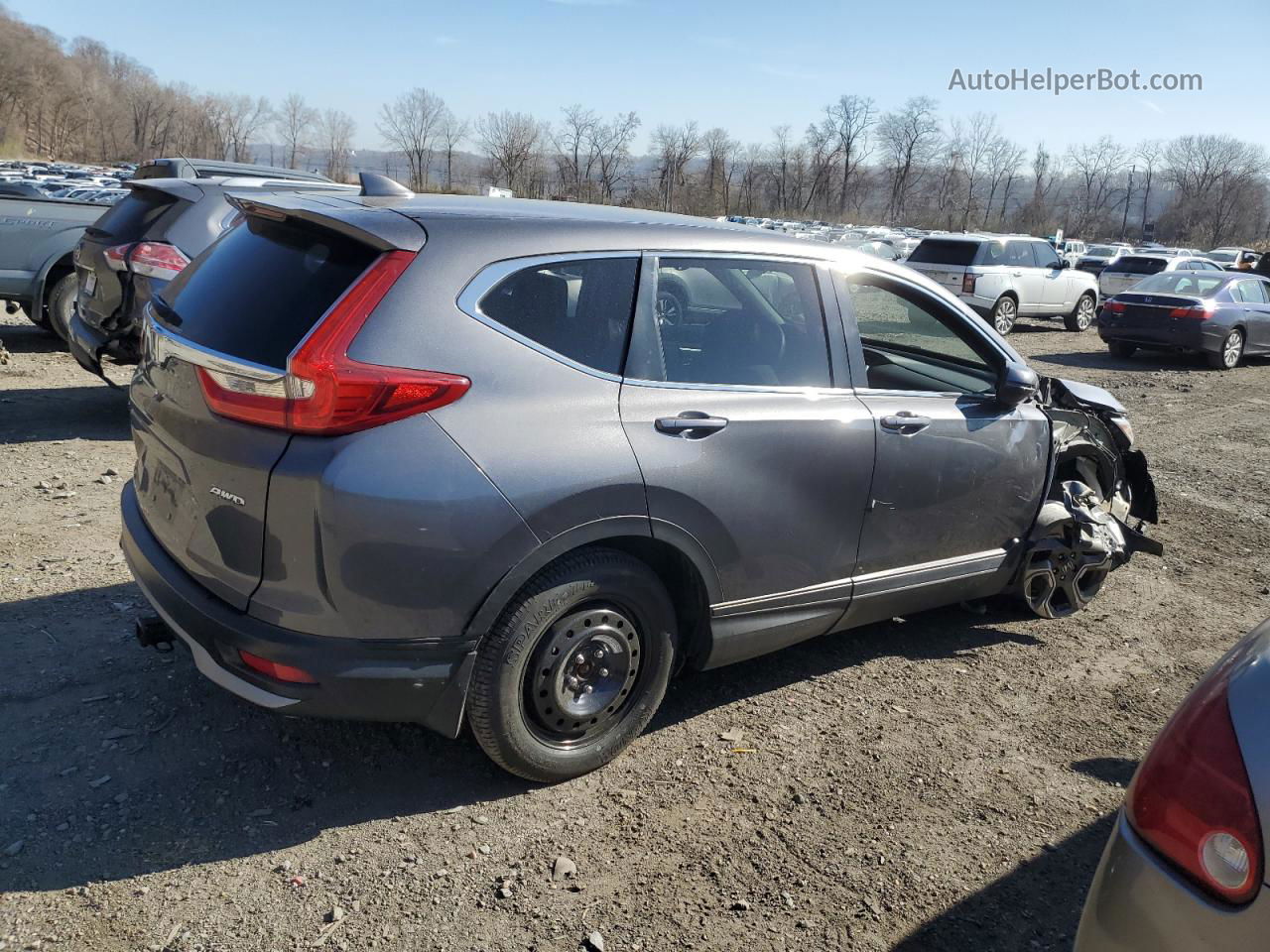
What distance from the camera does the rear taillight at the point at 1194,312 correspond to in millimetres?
15719

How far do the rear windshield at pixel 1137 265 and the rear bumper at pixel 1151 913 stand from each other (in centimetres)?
2675

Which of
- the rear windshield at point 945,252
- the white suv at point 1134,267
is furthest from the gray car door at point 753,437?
the white suv at point 1134,267

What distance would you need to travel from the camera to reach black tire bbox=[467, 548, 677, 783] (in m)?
3.09

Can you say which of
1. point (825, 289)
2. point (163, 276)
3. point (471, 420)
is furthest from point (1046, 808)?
point (163, 276)

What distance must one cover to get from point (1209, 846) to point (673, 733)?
224 cm

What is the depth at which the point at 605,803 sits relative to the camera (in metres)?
3.37

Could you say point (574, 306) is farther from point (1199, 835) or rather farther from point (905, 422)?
point (1199, 835)

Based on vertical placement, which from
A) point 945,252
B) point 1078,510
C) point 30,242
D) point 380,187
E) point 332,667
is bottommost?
point 332,667

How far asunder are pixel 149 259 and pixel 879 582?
5.40m

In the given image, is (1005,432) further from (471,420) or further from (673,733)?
(471,420)

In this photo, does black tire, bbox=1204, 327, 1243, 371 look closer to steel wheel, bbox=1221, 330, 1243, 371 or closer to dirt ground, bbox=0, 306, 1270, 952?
steel wheel, bbox=1221, 330, 1243, 371

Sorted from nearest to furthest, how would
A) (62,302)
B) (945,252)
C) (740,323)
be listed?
1. (740,323)
2. (62,302)
3. (945,252)

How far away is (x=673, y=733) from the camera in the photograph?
384 cm

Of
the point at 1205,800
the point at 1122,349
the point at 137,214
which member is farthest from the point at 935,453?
the point at 1122,349
